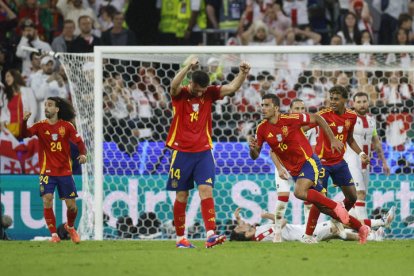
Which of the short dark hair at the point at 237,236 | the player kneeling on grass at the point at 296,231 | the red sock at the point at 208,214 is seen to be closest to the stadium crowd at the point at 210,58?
the player kneeling on grass at the point at 296,231

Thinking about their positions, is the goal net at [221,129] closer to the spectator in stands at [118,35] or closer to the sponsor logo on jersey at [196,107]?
the sponsor logo on jersey at [196,107]

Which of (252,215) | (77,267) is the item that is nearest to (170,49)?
(252,215)

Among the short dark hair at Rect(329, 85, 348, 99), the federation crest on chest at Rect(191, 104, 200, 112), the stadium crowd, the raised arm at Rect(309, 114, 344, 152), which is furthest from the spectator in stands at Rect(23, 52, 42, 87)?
the raised arm at Rect(309, 114, 344, 152)

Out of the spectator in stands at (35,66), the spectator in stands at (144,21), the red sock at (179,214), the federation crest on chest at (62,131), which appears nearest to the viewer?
the red sock at (179,214)

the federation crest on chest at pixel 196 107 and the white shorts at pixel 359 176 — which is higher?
the federation crest on chest at pixel 196 107

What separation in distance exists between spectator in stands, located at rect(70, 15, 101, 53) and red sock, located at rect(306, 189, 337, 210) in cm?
833

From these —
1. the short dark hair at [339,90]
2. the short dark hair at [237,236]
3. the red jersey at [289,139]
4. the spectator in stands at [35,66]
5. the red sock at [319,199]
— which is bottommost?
the short dark hair at [237,236]

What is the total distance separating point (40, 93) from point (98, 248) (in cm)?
653

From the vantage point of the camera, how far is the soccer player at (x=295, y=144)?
1311cm

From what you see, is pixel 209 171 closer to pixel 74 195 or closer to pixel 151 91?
pixel 74 195

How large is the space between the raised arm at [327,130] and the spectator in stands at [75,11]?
889 centimetres

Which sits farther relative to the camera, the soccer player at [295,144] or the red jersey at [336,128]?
the red jersey at [336,128]

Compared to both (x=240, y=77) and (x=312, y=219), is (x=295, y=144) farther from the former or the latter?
(x=240, y=77)

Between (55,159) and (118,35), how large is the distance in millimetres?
7162
